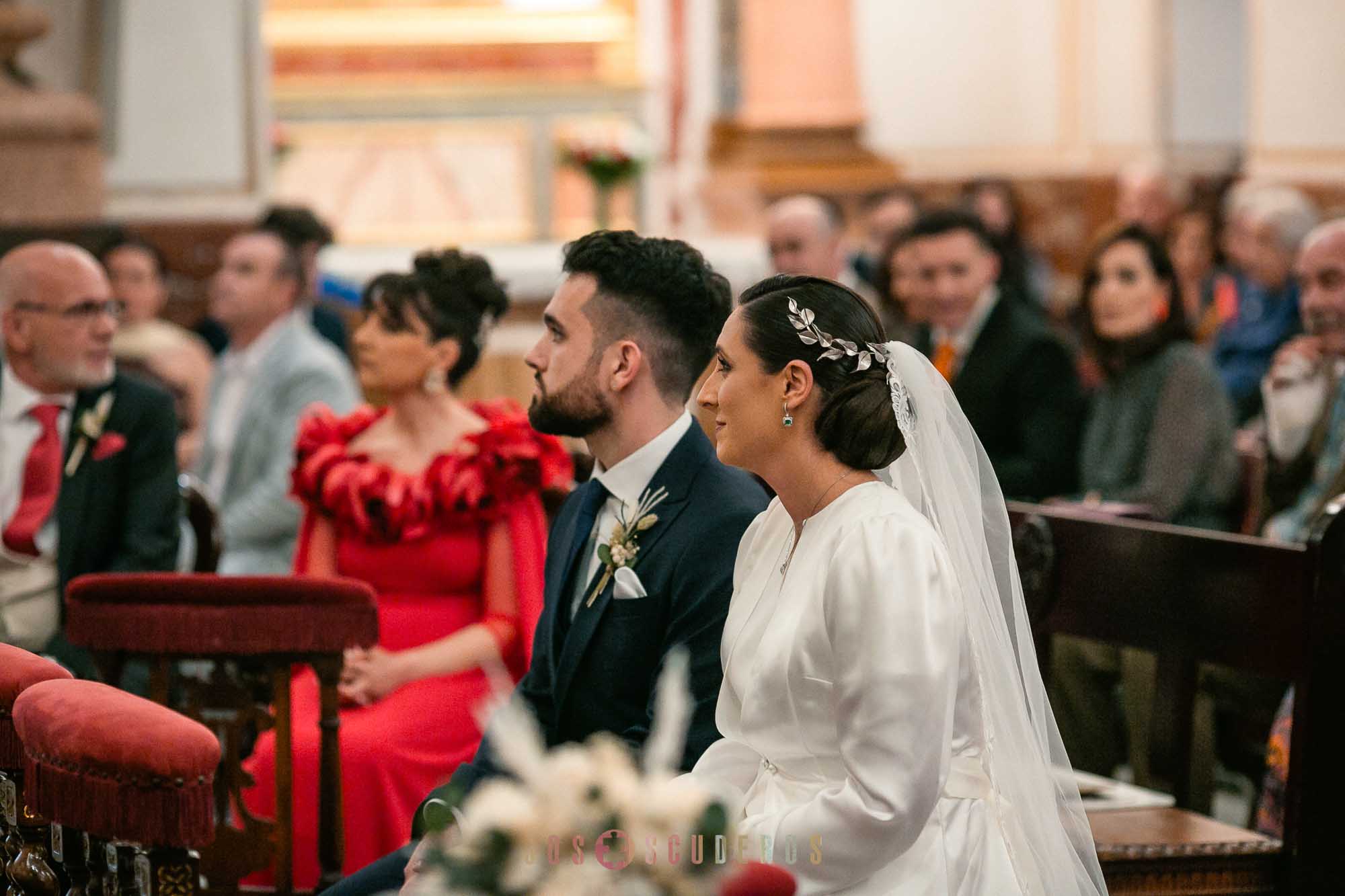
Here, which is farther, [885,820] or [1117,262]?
[1117,262]

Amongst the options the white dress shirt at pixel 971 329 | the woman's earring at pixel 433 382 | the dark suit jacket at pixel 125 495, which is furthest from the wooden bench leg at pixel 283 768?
the white dress shirt at pixel 971 329

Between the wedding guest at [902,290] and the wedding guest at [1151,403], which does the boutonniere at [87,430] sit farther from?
the wedding guest at [1151,403]

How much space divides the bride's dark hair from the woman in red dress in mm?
1469

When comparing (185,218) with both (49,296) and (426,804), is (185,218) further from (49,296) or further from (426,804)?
(426,804)

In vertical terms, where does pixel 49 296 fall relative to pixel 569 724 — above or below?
above

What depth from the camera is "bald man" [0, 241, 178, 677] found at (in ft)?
13.5

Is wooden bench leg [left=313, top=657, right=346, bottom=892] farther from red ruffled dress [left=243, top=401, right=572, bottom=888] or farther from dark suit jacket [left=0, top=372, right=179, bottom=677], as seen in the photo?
dark suit jacket [left=0, top=372, right=179, bottom=677]

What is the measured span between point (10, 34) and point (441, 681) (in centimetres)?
480

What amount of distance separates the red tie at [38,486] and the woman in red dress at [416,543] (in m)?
0.63

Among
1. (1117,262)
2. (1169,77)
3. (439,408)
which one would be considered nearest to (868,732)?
(439,408)

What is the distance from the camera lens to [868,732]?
216 cm

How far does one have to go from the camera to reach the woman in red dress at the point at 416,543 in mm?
3656

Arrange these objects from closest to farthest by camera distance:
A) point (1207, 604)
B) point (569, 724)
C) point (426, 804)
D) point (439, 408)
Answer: point (426, 804), point (569, 724), point (1207, 604), point (439, 408)

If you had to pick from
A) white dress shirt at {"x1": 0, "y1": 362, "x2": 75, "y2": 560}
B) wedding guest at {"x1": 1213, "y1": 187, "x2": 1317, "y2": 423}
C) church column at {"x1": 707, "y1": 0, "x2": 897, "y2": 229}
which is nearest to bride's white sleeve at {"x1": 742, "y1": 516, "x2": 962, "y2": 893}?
white dress shirt at {"x1": 0, "y1": 362, "x2": 75, "y2": 560}
